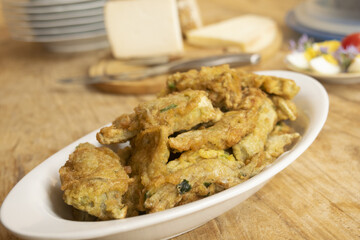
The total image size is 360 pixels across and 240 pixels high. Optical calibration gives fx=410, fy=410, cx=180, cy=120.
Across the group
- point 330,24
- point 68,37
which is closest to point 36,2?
point 68,37

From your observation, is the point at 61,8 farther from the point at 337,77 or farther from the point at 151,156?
the point at 151,156

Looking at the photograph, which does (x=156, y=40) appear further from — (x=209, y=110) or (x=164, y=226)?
(x=164, y=226)

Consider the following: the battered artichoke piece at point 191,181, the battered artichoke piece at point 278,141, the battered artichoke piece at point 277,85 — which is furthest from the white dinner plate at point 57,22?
the battered artichoke piece at point 191,181

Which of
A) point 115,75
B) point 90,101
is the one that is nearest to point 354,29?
point 115,75

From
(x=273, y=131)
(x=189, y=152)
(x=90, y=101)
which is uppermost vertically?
(x=189, y=152)

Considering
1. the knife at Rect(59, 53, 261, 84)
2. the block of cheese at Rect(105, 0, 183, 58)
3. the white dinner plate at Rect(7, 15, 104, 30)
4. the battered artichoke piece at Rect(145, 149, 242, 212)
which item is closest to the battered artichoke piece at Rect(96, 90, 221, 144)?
the battered artichoke piece at Rect(145, 149, 242, 212)

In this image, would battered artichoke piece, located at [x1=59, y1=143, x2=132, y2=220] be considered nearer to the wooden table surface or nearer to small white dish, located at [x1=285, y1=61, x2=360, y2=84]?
the wooden table surface
